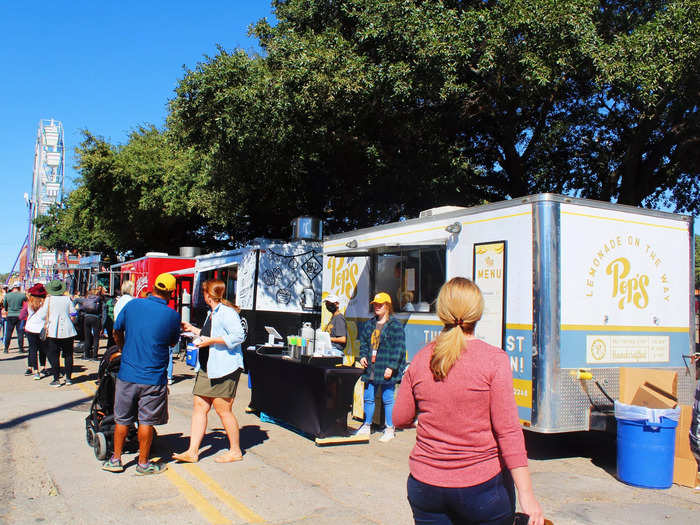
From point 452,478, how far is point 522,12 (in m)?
10.4

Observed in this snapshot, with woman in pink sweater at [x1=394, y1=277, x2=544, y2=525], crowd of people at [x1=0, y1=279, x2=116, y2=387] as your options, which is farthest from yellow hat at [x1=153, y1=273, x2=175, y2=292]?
crowd of people at [x1=0, y1=279, x2=116, y2=387]

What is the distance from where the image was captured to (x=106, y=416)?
239 inches

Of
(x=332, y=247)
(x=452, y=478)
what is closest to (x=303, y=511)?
(x=452, y=478)

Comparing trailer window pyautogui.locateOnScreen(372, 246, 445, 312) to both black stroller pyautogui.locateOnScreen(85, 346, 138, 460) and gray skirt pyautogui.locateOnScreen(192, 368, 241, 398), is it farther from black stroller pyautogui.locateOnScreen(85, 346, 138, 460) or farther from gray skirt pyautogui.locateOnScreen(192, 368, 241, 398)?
black stroller pyautogui.locateOnScreen(85, 346, 138, 460)

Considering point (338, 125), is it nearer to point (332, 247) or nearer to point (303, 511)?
point (332, 247)

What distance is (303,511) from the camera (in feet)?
15.9

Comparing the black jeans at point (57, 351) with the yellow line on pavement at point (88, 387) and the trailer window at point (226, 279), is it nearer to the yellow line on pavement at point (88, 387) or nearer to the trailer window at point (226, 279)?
the yellow line on pavement at point (88, 387)

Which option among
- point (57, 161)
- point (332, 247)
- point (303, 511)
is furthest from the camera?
point (57, 161)

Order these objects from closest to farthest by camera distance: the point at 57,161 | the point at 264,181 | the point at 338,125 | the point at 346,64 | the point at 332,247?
the point at 332,247
the point at 346,64
the point at 338,125
the point at 264,181
the point at 57,161

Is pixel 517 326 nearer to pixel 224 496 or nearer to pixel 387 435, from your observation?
pixel 387 435

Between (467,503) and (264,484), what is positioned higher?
(467,503)

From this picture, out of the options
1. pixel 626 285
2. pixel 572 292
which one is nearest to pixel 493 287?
pixel 572 292

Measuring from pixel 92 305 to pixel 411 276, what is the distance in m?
8.19

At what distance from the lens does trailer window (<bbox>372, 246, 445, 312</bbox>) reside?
8.31 meters
